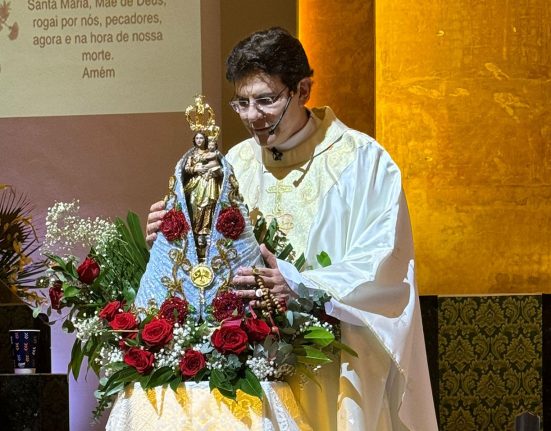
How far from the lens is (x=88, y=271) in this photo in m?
3.24

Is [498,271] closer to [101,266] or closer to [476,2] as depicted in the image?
[476,2]

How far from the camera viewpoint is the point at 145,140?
592 centimetres

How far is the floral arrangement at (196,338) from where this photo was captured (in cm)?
295

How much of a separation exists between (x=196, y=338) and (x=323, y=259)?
0.55 metres

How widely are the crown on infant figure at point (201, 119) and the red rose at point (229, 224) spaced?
0.22 m

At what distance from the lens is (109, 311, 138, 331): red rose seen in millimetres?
3020

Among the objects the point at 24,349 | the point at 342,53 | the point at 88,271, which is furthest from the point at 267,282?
the point at 342,53

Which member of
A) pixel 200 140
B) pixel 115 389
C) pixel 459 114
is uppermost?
pixel 200 140

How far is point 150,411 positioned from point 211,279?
370 mm

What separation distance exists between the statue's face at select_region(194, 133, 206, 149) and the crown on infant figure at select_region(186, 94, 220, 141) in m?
0.03

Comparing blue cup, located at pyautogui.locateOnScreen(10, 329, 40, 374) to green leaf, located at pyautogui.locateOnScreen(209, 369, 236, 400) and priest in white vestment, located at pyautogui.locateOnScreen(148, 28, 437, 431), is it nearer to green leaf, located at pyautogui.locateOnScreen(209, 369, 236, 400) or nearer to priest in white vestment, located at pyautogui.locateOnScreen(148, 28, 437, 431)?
priest in white vestment, located at pyautogui.locateOnScreen(148, 28, 437, 431)

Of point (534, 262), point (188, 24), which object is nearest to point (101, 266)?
point (188, 24)

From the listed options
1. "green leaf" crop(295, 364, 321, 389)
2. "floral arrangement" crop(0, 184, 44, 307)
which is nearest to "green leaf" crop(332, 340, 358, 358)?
"green leaf" crop(295, 364, 321, 389)

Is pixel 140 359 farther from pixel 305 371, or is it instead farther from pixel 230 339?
pixel 305 371
